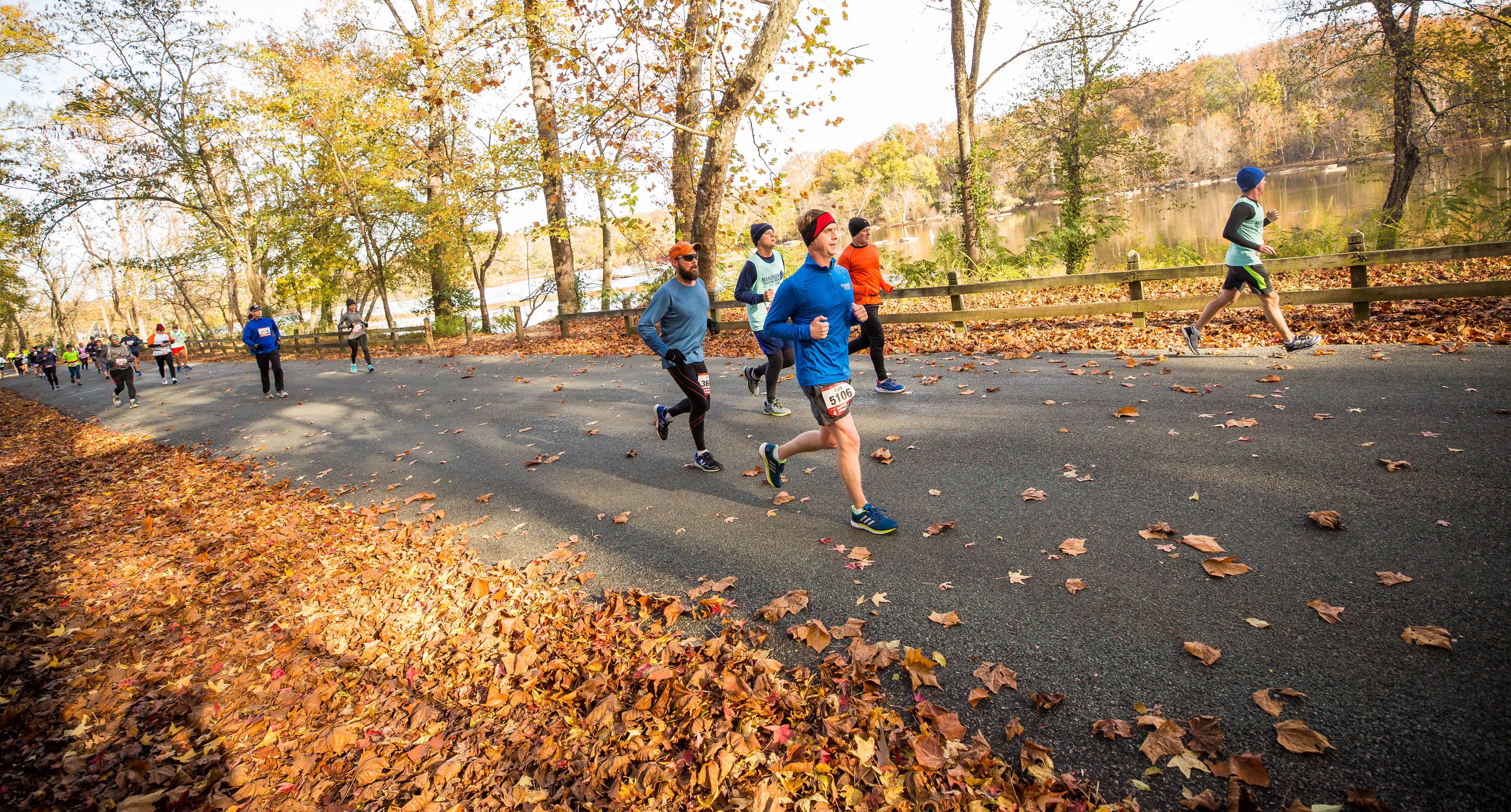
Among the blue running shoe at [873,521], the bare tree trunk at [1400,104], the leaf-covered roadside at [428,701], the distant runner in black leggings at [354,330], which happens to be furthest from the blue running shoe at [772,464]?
the distant runner in black leggings at [354,330]

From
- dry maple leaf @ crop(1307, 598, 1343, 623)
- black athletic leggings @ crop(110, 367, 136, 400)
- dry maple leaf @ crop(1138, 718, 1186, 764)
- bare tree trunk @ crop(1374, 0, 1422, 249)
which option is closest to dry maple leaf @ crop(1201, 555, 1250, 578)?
dry maple leaf @ crop(1307, 598, 1343, 623)

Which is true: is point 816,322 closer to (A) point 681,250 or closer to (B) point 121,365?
(A) point 681,250

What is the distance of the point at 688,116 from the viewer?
47.1 feet

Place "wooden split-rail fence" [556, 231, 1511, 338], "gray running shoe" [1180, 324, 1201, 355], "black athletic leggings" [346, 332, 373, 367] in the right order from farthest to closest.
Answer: "black athletic leggings" [346, 332, 373, 367] → "gray running shoe" [1180, 324, 1201, 355] → "wooden split-rail fence" [556, 231, 1511, 338]

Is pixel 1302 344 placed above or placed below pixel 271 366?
below

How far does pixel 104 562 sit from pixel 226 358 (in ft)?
121

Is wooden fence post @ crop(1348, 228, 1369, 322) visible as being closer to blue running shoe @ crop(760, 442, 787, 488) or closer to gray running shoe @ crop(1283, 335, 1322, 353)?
gray running shoe @ crop(1283, 335, 1322, 353)

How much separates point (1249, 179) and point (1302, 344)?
1.93m

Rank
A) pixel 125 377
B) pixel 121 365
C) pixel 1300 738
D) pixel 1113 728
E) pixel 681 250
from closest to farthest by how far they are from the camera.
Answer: pixel 1300 738, pixel 1113 728, pixel 681 250, pixel 121 365, pixel 125 377

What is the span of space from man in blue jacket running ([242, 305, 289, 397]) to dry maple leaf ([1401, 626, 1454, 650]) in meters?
17.0

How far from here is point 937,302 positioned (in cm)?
1539

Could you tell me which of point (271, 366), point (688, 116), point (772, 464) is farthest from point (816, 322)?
point (271, 366)

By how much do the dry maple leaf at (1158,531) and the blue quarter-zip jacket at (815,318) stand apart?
1907 millimetres

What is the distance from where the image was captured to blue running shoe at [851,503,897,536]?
4336 mm
